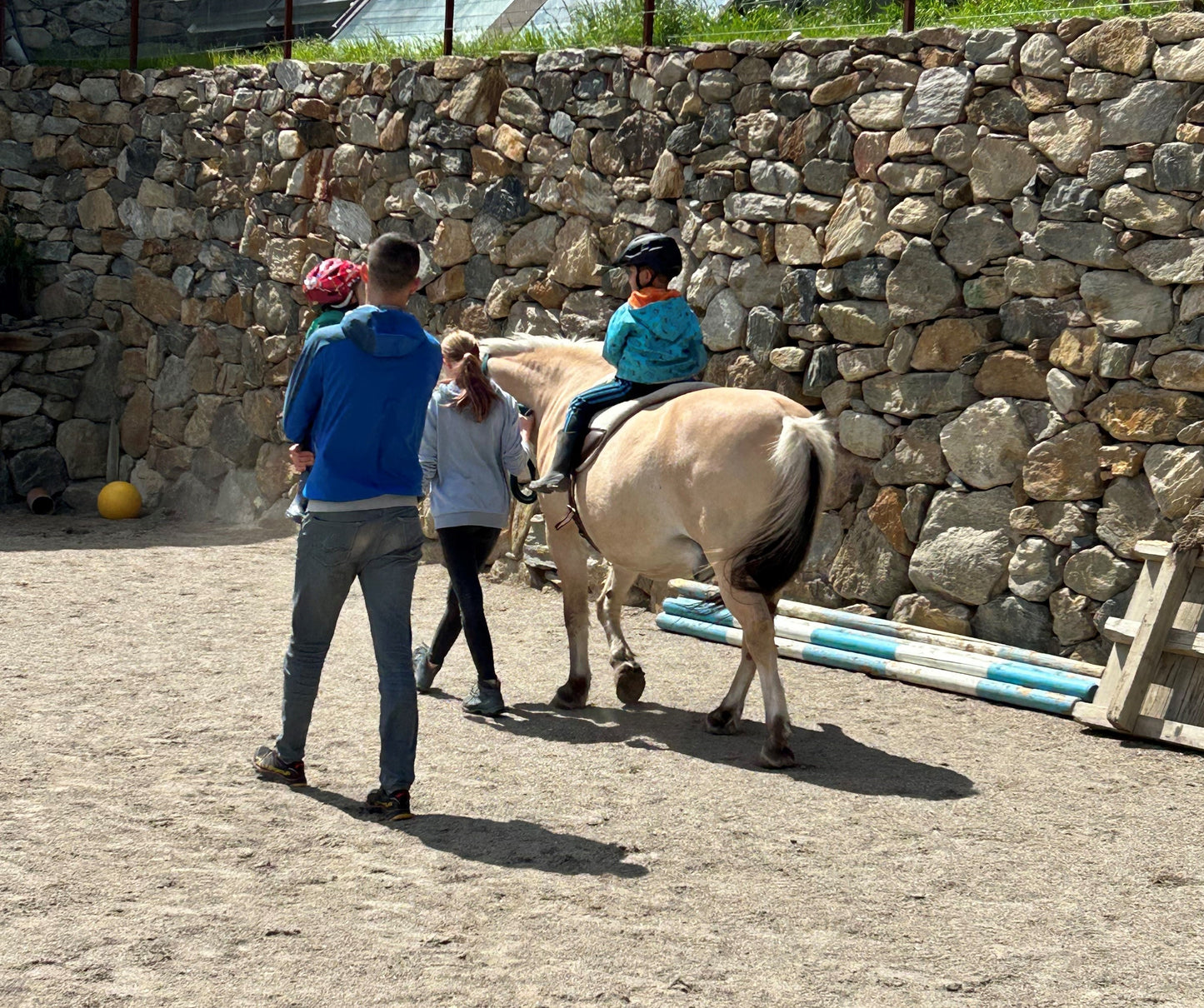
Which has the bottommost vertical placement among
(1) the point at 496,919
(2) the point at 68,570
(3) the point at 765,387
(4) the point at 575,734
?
(2) the point at 68,570

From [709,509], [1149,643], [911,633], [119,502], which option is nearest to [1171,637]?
[1149,643]

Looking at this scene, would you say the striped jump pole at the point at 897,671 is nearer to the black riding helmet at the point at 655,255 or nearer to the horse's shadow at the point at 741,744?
the horse's shadow at the point at 741,744

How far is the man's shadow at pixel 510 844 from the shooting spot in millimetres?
4180

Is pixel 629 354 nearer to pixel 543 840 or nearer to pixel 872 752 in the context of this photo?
pixel 872 752

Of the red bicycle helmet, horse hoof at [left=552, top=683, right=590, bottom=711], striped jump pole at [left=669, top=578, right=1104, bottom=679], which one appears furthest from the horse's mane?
striped jump pole at [left=669, top=578, right=1104, bottom=679]

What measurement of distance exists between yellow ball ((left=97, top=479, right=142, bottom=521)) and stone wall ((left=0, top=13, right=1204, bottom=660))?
48.6 inches

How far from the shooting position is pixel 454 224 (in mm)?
9445

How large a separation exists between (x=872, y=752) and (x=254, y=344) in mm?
6752

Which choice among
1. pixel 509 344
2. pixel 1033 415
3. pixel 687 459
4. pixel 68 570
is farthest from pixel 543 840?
pixel 68 570

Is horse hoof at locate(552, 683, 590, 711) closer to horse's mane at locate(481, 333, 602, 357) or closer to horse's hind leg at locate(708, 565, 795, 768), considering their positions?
horse's hind leg at locate(708, 565, 795, 768)

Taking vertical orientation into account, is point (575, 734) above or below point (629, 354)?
below

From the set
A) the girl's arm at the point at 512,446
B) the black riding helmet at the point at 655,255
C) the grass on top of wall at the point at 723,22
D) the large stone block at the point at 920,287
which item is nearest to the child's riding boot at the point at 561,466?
the girl's arm at the point at 512,446

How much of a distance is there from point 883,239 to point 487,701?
332 cm

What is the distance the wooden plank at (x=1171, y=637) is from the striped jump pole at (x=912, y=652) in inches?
12.1
